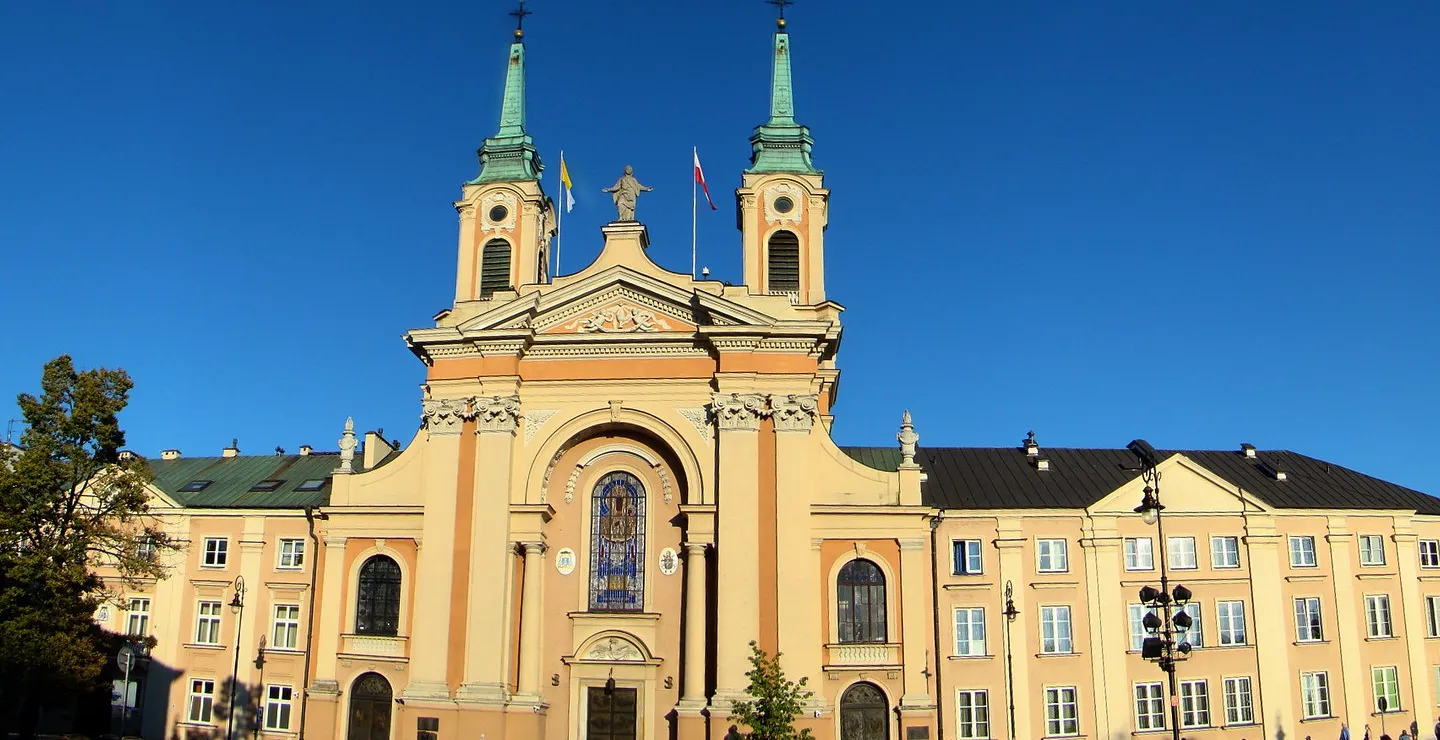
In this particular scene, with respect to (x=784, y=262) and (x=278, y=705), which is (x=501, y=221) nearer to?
(x=784, y=262)

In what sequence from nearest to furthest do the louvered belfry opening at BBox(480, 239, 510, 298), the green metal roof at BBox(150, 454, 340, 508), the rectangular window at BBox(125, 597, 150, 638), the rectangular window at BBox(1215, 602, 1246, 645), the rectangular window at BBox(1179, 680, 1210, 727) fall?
1. the rectangular window at BBox(1179, 680, 1210, 727)
2. the rectangular window at BBox(1215, 602, 1246, 645)
3. the rectangular window at BBox(125, 597, 150, 638)
4. the louvered belfry opening at BBox(480, 239, 510, 298)
5. the green metal roof at BBox(150, 454, 340, 508)

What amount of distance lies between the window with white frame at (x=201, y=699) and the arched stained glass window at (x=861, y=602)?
71.5 feet

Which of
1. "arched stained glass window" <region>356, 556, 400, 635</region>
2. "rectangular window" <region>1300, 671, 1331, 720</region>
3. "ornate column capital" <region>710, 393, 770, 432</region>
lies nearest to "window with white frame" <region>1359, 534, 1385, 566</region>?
"rectangular window" <region>1300, 671, 1331, 720</region>

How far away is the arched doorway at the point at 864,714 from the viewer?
3328 centimetres

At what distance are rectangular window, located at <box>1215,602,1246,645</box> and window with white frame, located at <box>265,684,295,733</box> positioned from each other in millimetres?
31346

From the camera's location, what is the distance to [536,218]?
136ft

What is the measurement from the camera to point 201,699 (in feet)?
126

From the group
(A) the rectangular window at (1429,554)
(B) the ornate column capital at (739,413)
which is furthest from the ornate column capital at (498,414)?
(A) the rectangular window at (1429,554)

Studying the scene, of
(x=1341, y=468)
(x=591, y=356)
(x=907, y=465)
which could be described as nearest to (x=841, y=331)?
(x=907, y=465)

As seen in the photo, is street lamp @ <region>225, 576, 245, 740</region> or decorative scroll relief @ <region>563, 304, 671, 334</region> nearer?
decorative scroll relief @ <region>563, 304, 671, 334</region>

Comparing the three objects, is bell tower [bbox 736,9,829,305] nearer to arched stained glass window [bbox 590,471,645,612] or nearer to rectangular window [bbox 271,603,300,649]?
arched stained glass window [bbox 590,471,645,612]

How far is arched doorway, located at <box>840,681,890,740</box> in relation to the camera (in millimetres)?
33281

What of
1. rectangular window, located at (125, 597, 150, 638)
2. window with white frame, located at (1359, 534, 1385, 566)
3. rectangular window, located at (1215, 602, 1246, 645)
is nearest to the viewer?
rectangular window, located at (1215, 602, 1246, 645)

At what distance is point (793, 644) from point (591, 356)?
11065mm
